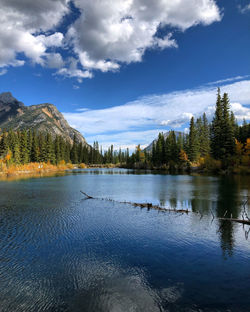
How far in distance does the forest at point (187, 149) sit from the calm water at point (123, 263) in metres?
46.0

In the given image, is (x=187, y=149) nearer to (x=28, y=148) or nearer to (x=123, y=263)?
(x=28, y=148)

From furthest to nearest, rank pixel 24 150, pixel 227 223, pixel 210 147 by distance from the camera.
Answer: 1. pixel 24 150
2. pixel 210 147
3. pixel 227 223

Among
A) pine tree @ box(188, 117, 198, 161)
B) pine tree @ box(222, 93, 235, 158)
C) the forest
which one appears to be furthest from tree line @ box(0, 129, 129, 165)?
pine tree @ box(222, 93, 235, 158)

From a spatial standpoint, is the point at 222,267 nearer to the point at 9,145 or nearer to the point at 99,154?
the point at 9,145

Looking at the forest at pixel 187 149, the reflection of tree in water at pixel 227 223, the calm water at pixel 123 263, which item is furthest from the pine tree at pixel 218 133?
the calm water at pixel 123 263

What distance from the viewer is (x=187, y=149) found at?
89000 millimetres

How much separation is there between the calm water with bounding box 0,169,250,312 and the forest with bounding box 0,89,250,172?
4603 centimetres

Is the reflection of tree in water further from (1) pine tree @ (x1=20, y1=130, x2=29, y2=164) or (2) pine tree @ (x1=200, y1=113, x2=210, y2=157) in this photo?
(1) pine tree @ (x1=20, y1=130, x2=29, y2=164)

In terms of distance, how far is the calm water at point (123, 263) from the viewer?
24.3 feet

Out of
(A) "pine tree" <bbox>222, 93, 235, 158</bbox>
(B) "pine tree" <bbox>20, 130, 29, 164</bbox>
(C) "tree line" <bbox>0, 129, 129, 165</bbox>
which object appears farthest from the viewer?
(B) "pine tree" <bbox>20, 130, 29, 164</bbox>

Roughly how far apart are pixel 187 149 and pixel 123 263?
8390cm

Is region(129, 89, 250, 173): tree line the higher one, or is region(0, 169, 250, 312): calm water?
region(129, 89, 250, 173): tree line

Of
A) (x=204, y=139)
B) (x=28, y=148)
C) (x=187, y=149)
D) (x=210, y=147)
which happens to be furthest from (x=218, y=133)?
(x=28, y=148)

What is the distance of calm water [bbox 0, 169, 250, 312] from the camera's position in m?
7.40
